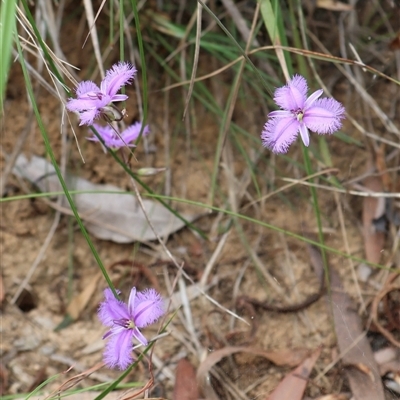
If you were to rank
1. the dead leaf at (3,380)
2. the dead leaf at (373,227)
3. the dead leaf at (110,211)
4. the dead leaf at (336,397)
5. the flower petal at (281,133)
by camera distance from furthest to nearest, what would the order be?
the dead leaf at (110,211), the dead leaf at (373,227), the dead leaf at (3,380), the dead leaf at (336,397), the flower petal at (281,133)

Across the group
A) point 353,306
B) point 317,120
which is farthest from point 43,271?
point 317,120

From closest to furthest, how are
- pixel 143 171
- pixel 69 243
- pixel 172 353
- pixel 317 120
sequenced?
1. pixel 317 120
2. pixel 143 171
3. pixel 172 353
4. pixel 69 243

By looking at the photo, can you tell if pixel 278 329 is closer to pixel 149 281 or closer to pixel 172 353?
pixel 172 353

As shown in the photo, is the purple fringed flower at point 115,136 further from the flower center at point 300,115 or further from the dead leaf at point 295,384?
the dead leaf at point 295,384

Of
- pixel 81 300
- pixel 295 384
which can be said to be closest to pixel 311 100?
pixel 295 384

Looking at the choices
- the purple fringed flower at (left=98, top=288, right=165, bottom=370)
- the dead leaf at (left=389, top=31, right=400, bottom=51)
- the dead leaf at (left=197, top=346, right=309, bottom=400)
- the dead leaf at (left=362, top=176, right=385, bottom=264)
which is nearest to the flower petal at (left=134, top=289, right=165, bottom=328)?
the purple fringed flower at (left=98, top=288, right=165, bottom=370)

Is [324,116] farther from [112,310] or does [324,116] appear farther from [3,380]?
[3,380]

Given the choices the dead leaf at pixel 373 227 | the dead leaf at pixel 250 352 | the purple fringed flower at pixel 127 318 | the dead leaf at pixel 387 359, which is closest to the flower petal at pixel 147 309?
the purple fringed flower at pixel 127 318
